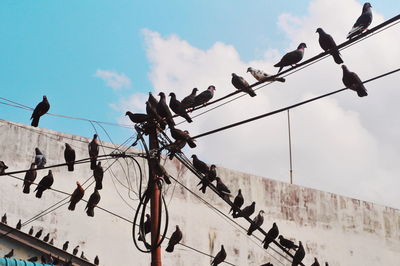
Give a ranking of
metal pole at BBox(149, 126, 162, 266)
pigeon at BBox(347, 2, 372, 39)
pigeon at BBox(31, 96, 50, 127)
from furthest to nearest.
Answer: pigeon at BBox(31, 96, 50, 127), metal pole at BBox(149, 126, 162, 266), pigeon at BBox(347, 2, 372, 39)

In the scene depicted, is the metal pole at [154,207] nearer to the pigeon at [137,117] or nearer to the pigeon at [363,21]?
the pigeon at [137,117]

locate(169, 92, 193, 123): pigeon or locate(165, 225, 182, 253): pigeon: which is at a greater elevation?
locate(169, 92, 193, 123): pigeon

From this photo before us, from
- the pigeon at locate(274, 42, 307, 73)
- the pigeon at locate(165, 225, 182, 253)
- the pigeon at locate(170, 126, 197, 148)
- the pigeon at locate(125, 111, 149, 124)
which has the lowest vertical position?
the pigeon at locate(165, 225, 182, 253)

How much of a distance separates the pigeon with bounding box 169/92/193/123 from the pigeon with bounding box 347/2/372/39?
271 cm

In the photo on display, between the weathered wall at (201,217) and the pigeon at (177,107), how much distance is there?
15.3ft

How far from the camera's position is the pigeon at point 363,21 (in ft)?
26.3

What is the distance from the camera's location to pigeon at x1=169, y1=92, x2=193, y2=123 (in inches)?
391

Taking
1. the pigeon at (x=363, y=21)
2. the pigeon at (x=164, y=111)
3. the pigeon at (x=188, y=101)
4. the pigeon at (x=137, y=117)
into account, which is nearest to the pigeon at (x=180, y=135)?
the pigeon at (x=164, y=111)

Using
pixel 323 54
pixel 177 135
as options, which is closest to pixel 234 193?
pixel 177 135

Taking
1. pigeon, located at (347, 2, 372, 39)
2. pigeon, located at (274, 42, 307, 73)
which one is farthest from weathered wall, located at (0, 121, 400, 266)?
pigeon, located at (347, 2, 372, 39)

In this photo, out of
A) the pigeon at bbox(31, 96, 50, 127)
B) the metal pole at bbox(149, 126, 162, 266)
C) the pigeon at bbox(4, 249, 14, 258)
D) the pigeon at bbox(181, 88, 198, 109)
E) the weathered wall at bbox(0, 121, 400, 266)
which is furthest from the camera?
the weathered wall at bbox(0, 121, 400, 266)

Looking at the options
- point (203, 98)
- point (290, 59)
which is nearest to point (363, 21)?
point (290, 59)

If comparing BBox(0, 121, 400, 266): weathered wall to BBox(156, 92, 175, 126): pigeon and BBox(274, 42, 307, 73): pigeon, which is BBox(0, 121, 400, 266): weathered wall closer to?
BBox(156, 92, 175, 126): pigeon

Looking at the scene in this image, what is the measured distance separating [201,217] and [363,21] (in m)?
9.03
